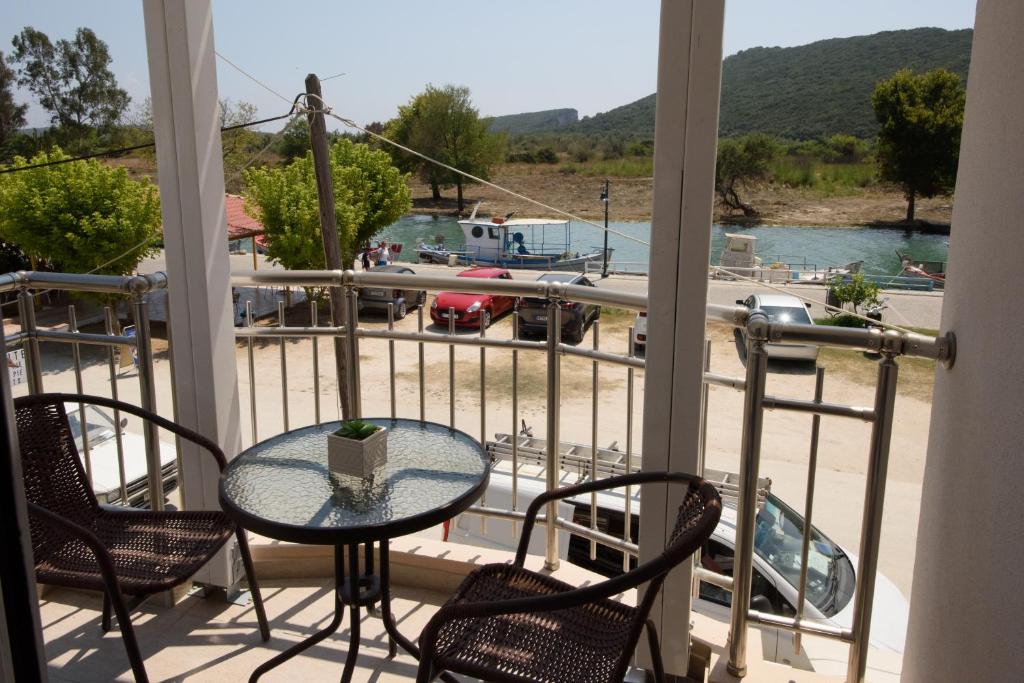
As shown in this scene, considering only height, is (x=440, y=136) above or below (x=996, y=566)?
above

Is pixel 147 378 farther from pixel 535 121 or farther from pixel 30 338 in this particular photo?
pixel 535 121

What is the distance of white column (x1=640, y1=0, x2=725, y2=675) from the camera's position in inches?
71.4

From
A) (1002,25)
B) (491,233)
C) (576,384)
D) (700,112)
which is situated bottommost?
(576,384)

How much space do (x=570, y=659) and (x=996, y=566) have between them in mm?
823

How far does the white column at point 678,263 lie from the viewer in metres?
1.81

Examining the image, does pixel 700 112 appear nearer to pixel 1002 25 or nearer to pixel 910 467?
pixel 1002 25

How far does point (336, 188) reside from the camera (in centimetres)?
1653

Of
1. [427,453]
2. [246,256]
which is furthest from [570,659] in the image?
[246,256]

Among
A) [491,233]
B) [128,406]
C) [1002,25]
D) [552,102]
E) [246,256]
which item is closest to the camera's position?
[1002,25]

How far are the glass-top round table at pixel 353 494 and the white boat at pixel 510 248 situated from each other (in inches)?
830

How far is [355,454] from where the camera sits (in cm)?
195

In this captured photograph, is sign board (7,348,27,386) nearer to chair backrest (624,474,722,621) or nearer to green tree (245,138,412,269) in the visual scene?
chair backrest (624,474,722,621)

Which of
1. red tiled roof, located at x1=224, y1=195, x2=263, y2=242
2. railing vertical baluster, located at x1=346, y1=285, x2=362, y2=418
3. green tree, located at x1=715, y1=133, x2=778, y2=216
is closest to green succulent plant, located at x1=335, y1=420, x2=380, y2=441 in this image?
railing vertical baluster, located at x1=346, y1=285, x2=362, y2=418

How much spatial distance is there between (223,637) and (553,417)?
122 centimetres
